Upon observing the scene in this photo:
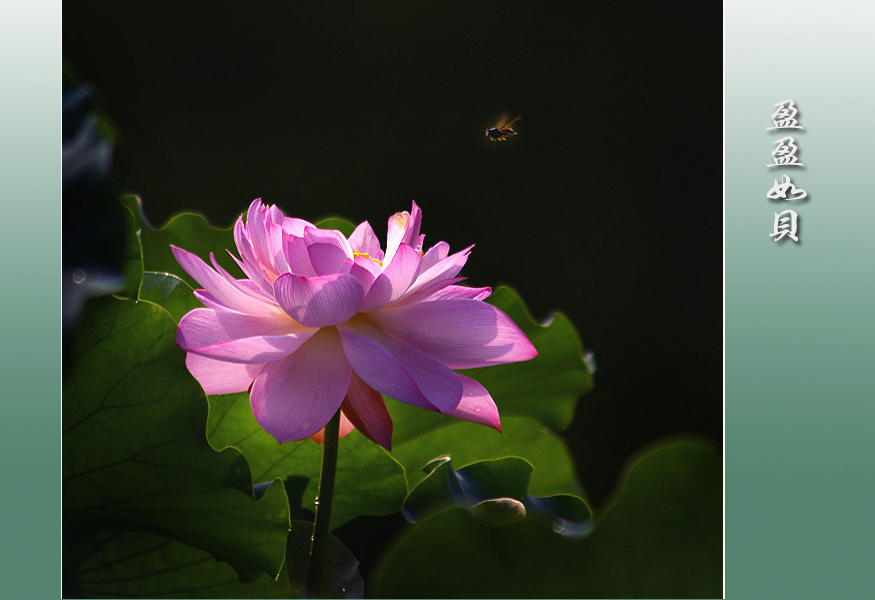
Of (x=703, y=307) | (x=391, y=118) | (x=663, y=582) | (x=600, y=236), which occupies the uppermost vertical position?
(x=391, y=118)

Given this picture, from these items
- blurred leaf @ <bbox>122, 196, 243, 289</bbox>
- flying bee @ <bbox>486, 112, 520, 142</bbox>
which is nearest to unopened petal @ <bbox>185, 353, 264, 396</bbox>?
blurred leaf @ <bbox>122, 196, 243, 289</bbox>

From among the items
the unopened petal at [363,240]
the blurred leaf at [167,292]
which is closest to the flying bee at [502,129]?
the unopened petal at [363,240]

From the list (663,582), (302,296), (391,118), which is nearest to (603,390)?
(663,582)

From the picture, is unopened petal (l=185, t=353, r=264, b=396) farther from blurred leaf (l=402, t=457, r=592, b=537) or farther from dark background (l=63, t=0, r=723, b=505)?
dark background (l=63, t=0, r=723, b=505)

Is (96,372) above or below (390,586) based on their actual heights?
above

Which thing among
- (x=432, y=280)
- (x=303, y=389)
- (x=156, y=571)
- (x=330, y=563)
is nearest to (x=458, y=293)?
(x=432, y=280)

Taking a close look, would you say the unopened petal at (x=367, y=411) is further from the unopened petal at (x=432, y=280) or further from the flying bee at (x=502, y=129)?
the flying bee at (x=502, y=129)

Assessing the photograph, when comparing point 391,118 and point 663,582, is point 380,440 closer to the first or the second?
point 663,582

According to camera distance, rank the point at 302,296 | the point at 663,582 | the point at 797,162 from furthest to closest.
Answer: the point at 797,162, the point at 663,582, the point at 302,296
